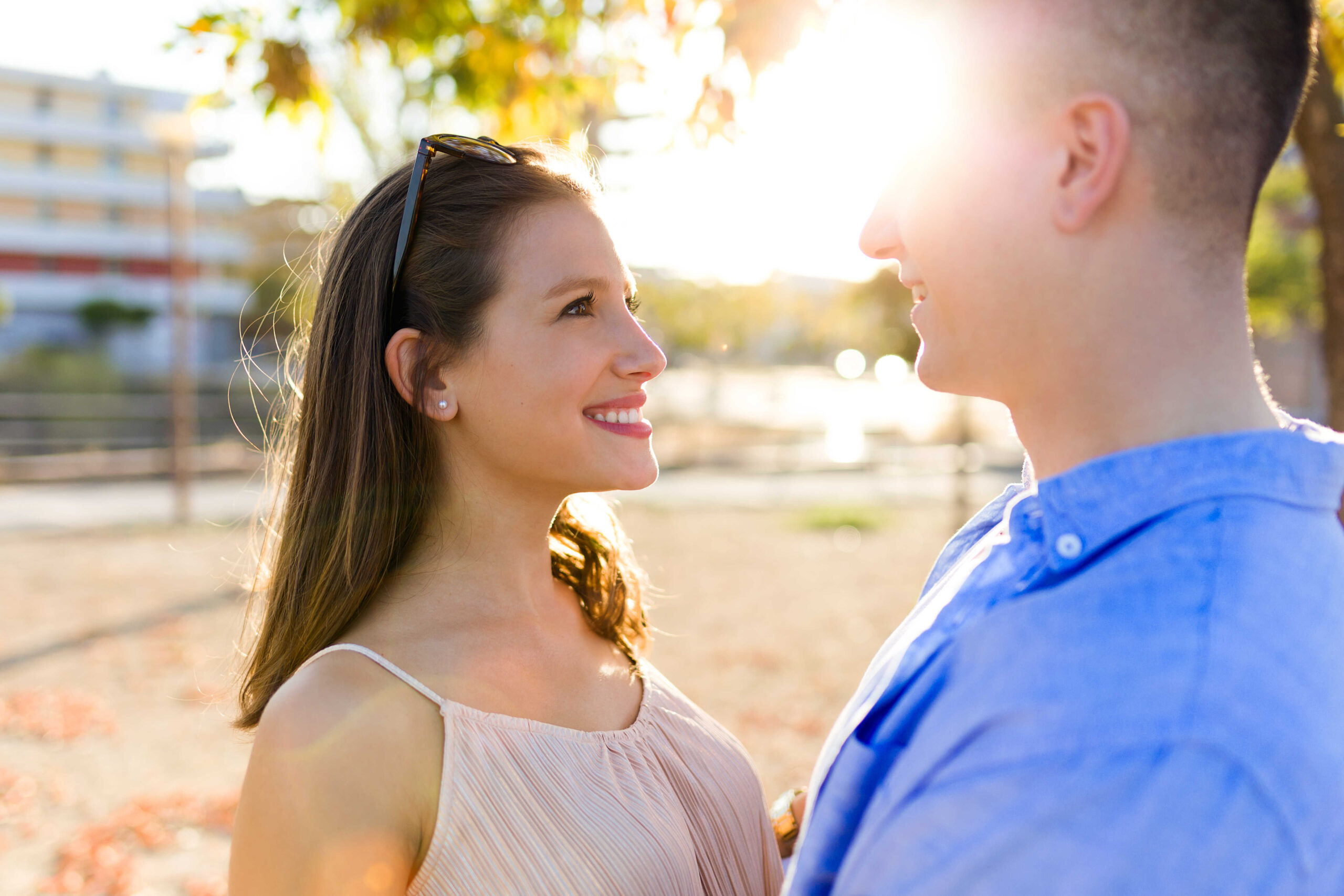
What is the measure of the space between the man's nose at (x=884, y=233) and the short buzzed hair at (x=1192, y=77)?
0.94 ft

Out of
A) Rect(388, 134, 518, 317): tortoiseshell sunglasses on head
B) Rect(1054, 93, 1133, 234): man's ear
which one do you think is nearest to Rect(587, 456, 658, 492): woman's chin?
Rect(388, 134, 518, 317): tortoiseshell sunglasses on head

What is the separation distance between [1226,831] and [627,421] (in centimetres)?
160

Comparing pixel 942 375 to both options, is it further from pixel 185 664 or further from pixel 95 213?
pixel 95 213

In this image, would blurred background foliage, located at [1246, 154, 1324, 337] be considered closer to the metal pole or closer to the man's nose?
the metal pole

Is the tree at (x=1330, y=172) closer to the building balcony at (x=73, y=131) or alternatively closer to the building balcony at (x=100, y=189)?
the building balcony at (x=100, y=189)

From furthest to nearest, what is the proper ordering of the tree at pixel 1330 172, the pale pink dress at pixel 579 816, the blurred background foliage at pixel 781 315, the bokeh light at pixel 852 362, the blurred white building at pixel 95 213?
the blurred white building at pixel 95 213
the bokeh light at pixel 852 362
the blurred background foliage at pixel 781 315
the tree at pixel 1330 172
the pale pink dress at pixel 579 816

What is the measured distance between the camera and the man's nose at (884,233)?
142 cm

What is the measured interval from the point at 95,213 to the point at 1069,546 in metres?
62.3

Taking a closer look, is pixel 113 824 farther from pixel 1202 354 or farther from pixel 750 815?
pixel 1202 354

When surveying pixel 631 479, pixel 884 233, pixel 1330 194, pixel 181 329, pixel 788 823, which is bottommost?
pixel 181 329

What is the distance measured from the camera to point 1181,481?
1.14 metres

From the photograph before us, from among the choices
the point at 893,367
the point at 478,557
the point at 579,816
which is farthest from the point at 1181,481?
the point at 893,367

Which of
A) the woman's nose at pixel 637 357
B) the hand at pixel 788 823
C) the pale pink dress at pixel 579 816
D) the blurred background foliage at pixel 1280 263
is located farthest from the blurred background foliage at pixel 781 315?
the pale pink dress at pixel 579 816

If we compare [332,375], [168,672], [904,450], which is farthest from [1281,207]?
[332,375]
